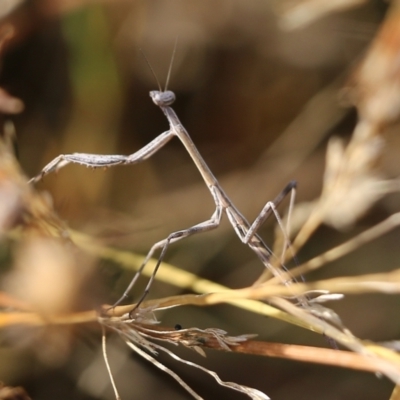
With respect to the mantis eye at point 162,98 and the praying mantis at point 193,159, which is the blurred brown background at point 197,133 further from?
the mantis eye at point 162,98

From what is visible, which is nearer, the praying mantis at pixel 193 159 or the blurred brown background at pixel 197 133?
the praying mantis at pixel 193 159

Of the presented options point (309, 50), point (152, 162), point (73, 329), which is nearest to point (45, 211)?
Result: point (73, 329)

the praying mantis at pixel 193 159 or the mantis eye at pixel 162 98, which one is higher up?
the mantis eye at pixel 162 98

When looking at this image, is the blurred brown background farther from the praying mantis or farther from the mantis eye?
the mantis eye

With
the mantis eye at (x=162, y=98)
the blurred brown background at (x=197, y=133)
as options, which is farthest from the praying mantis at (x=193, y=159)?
the blurred brown background at (x=197, y=133)

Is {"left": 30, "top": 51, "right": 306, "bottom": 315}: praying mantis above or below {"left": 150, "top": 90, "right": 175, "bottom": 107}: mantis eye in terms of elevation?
below

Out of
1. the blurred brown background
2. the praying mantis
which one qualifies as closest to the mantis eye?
the praying mantis

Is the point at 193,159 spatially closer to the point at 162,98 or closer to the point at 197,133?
the point at 162,98

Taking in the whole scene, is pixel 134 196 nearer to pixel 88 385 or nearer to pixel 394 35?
pixel 88 385
